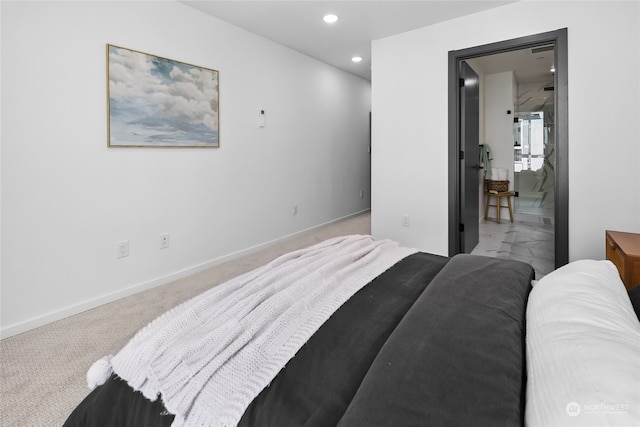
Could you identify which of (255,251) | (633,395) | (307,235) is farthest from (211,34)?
(633,395)

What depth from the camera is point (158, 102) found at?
294 centimetres

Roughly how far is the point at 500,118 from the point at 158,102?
17.4ft

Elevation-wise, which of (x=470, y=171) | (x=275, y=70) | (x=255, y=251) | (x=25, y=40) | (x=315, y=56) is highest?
(x=315, y=56)

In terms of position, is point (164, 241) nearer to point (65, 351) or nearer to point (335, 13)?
point (65, 351)

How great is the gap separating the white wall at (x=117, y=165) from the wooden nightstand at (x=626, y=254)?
3.24 meters

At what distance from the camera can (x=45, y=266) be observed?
239cm

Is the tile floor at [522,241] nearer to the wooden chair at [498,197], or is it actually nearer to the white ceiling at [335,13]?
the wooden chair at [498,197]

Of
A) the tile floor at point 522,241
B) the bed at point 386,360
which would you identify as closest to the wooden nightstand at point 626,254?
the tile floor at point 522,241

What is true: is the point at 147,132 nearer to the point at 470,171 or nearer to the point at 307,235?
the point at 307,235

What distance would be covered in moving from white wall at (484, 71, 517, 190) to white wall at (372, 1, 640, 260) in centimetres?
290

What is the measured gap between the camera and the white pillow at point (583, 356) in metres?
0.60

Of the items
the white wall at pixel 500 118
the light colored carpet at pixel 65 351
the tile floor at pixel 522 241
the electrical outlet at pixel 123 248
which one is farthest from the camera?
the white wall at pixel 500 118

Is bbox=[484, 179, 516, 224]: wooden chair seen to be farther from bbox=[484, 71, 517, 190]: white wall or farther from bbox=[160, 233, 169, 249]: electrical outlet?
bbox=[160, 233, 169, 249]: electrical outlet

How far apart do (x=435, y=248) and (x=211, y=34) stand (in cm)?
314
